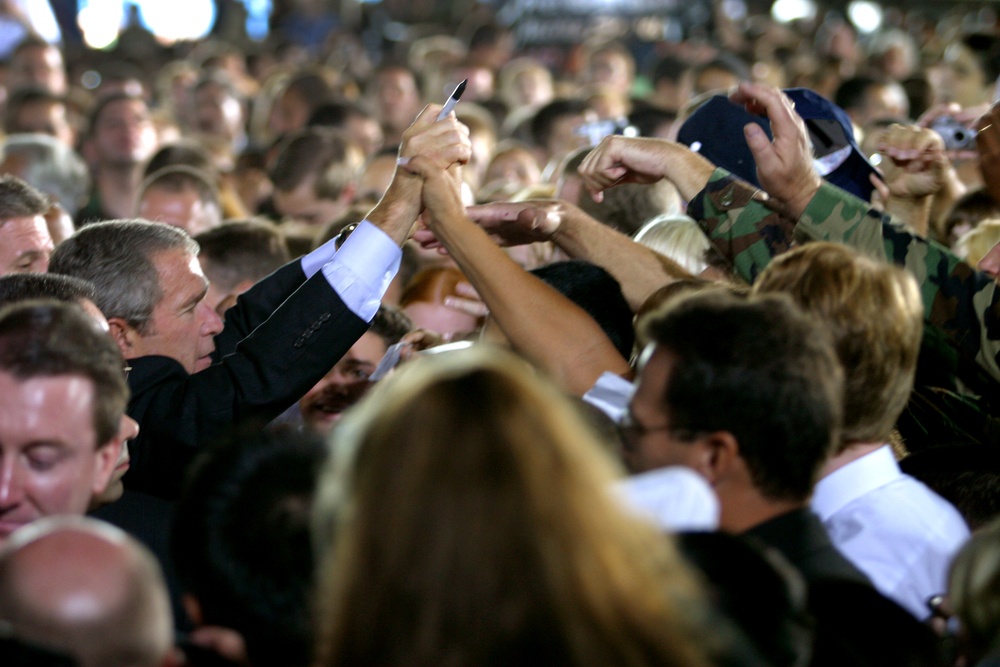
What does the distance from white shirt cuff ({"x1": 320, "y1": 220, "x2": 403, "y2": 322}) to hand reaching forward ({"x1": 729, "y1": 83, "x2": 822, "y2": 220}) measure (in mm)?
940

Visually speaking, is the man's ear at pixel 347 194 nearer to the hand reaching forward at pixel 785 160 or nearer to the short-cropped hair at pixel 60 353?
the hand reaching forward at pixel 785 160

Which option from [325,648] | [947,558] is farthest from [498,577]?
[947,558]

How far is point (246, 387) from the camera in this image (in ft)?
10.2

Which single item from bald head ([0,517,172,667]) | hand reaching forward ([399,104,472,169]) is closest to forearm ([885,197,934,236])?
hand reaching forward ([399,104,472,169])

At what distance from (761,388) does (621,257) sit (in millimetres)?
1344

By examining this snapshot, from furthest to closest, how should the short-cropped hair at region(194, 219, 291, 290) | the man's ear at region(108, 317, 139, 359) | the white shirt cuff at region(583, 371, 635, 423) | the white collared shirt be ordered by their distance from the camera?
the short-cropped hair at region(194, 219, 291, 290), the man's ear at region(108, 317, 139, 359), the white shirt cuff at region(583, 371, 635, 423), the white collared shirt

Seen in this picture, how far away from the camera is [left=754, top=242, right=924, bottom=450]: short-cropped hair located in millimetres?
2449

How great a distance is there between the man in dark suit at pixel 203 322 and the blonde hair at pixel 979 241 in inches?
75.2

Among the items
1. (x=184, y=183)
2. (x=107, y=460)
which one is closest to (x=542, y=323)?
(x=107, y=460)

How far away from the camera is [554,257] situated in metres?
4.61

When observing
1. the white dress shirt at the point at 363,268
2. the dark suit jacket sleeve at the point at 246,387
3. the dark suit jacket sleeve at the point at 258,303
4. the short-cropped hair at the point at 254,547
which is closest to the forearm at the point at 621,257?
the white dress shirt at the point at 363,268

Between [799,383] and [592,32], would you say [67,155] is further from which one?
[592,32]

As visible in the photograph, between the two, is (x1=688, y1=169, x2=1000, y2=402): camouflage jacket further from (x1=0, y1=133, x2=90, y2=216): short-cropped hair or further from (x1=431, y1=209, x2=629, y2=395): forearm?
(x1=0, y1=133, x2=90, y2=216): short-cropped hair

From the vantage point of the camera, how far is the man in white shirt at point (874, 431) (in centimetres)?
240
